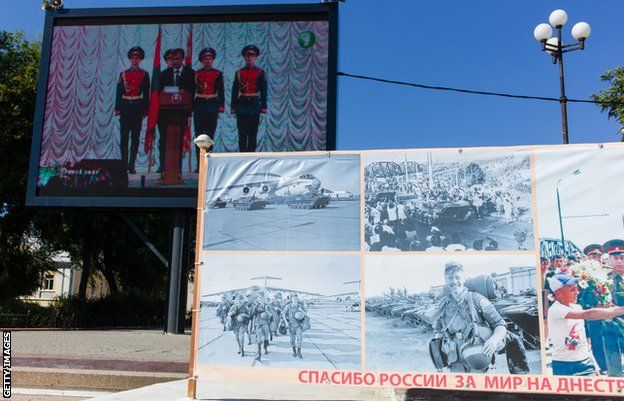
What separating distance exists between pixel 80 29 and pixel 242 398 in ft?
52.6

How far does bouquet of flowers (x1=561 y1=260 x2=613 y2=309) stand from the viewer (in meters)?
5.96

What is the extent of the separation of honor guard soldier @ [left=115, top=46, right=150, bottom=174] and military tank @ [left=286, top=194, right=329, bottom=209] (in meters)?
12.0

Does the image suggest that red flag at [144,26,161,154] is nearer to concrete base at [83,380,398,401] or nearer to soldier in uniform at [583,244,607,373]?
concrete base at [83,380,398,401]

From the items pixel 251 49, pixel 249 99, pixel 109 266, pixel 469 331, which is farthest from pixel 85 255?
pixel 469 331

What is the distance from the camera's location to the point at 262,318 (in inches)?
259

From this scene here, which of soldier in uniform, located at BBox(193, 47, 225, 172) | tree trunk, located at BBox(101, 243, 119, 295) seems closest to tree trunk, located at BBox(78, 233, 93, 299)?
tree trunk, located at BBox(101, 243, 119, 295)

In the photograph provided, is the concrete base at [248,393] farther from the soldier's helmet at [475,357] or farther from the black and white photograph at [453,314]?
the soldier's helmet at [475,357]

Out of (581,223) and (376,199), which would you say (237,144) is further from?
(581,223)

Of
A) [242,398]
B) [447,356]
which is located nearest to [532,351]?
[447,356]

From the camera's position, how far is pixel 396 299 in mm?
6340

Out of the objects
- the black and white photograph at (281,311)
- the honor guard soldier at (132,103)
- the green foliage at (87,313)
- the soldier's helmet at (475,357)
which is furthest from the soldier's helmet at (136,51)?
the soldier's helmet at (475,357)

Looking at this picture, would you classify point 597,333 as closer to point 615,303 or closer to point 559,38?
point 615,303

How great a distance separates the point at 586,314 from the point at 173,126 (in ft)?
46.6

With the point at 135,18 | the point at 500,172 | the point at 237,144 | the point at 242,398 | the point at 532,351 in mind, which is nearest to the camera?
the point at 532,351
